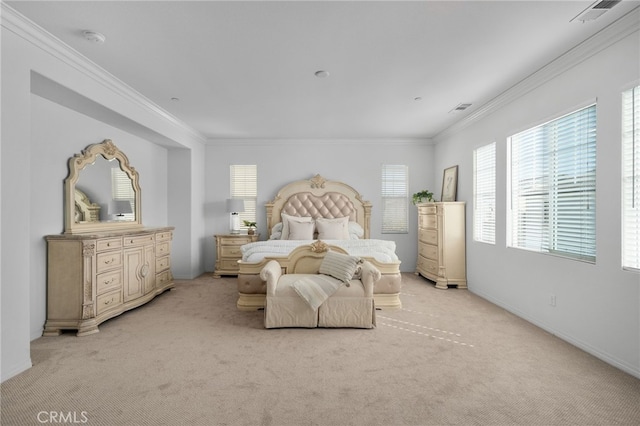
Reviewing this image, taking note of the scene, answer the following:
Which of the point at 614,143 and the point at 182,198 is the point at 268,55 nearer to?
the point at 614,143

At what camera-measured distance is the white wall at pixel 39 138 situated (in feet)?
7.45

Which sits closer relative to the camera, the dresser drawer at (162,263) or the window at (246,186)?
the dresser drawer at (162,263)

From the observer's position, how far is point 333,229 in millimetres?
5258

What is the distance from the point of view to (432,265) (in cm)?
519

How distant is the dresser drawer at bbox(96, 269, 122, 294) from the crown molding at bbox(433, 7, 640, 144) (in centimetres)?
523

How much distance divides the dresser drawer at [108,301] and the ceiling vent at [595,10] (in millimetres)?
5115

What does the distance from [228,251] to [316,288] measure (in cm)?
306

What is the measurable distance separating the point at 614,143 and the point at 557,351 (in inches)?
73.1

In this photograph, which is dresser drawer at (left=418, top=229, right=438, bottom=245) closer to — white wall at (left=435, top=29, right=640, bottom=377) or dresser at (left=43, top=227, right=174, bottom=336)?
white wall at (left=435, top=29, right=640, bottom=377)

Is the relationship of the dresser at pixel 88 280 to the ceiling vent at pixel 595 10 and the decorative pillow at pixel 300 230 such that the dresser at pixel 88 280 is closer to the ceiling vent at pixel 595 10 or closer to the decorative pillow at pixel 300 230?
the decorative pillow at pixel 300 230

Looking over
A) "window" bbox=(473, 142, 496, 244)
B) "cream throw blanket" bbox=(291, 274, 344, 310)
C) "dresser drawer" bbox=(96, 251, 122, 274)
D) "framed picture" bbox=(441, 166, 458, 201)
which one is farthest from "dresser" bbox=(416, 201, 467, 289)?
"dresser drawer" bbox=(96, 251, 122, 274)

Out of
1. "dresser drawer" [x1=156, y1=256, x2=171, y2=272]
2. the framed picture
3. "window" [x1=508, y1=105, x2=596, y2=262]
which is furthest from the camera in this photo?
the framed picture

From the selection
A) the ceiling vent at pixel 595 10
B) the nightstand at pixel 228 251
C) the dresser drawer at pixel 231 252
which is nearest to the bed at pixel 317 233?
the nightstand at pixel 228 251

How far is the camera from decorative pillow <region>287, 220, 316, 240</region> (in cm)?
521
